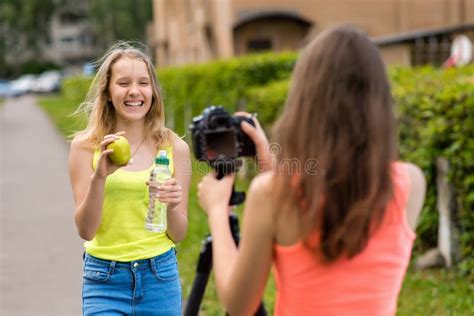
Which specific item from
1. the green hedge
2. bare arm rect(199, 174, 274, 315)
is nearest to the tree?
the green hedge

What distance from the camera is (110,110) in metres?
3.31

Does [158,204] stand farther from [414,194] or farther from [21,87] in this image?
[21,87]

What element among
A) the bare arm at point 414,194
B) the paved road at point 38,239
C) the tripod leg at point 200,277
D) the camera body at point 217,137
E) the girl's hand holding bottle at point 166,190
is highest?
the camera body at point 217,137

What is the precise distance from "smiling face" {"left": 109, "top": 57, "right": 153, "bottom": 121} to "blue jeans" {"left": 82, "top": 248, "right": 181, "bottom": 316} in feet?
1.86

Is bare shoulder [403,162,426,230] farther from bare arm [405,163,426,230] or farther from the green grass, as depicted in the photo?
the green grass

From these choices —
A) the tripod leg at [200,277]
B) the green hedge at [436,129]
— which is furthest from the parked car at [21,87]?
the tripod leg at [200,277]

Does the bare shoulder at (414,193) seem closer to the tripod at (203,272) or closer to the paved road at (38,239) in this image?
the tripod at (203,272)

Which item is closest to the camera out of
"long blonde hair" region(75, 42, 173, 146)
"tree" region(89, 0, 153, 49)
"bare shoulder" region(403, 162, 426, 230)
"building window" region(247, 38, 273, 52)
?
"bare shoulder" region(403, 162, 426, 230)

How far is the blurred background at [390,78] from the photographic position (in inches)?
234

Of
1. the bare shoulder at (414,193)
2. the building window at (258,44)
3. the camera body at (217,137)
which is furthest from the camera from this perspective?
the building window at (258,44)

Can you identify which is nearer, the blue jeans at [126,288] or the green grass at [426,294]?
the blue jeans at [126,288]

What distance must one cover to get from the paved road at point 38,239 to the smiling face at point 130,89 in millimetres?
3099

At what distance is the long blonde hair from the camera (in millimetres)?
3250

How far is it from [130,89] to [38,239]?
19.1ft
